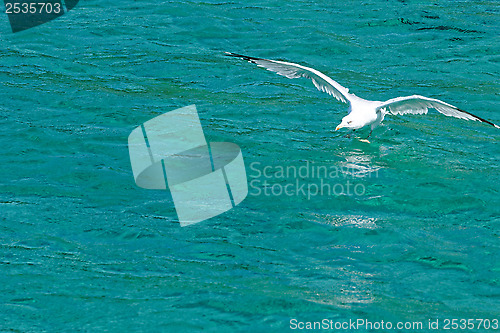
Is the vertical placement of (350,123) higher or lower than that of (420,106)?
lower

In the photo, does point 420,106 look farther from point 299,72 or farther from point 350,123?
point 299,72

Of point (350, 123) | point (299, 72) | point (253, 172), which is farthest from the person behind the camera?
point (299, 72)

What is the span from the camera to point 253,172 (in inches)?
444

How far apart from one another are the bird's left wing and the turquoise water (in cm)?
68

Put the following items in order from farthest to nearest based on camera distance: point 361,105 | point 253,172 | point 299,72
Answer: point 299,72
point 361,105
point 253,172

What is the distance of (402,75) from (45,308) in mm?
9971

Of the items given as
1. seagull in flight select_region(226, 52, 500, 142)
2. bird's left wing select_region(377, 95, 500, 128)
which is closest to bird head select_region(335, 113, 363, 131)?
seagull in flight select_region(226, 52, 500, 142)

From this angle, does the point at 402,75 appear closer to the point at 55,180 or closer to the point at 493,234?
the point at 493,234

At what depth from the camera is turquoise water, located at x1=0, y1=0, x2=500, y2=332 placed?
801 centimetres

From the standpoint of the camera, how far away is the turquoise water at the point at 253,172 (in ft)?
26.3

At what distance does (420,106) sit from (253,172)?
123 inches

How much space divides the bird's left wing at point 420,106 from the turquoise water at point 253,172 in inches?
26.6

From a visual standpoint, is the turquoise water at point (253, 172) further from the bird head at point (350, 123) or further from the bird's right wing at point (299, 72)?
the bird's right wing at point (299, 72)

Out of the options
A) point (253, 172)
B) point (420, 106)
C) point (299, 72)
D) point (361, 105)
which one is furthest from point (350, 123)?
point (253, 172)
